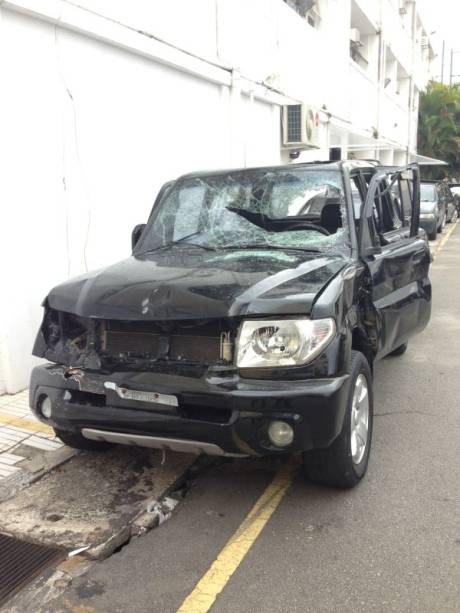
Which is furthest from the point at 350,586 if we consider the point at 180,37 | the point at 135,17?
the point at 180,37

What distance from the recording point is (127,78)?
6.79 meters

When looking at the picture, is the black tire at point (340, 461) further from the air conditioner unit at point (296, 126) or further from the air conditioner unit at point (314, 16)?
the air conditioner unit at point (314, 16)

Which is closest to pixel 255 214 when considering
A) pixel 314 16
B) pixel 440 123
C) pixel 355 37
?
pixel 314 16

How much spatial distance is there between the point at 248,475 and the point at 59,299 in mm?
1630

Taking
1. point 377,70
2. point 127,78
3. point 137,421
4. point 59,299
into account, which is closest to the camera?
point 137,421

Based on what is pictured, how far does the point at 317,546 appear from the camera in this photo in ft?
9.91

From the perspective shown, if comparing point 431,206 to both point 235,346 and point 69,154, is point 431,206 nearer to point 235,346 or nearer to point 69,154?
point 69,154

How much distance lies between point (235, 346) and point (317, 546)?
1.10 metres

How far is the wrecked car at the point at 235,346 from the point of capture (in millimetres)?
3029

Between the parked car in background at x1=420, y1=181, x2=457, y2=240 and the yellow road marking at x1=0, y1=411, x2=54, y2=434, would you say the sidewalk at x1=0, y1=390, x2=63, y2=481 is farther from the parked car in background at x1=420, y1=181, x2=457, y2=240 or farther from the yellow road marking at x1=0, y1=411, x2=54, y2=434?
the parked car in background at x1=420, y1=181, x2=457, y2=240

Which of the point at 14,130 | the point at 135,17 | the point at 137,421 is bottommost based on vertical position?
the point at 137,421

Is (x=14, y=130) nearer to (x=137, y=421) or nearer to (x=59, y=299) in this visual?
(x=59, y=299)

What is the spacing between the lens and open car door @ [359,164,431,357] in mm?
4270

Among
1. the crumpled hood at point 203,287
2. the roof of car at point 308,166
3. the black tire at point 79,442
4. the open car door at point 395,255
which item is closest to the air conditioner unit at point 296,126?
the open car door at point 395,255
